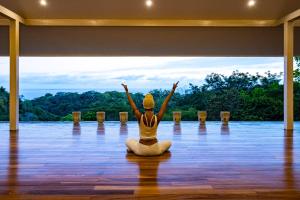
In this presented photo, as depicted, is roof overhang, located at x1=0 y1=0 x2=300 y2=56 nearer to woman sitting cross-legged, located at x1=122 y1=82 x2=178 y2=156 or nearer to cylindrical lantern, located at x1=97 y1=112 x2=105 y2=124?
cylindrical lantern, located at x1=97 y1=112 x2=105 y2=124

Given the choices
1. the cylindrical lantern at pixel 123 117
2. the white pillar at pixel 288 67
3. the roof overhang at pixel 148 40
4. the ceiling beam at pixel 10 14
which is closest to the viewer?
the ceiling beam at pixel 10 14

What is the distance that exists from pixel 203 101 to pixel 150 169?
641 centimetres

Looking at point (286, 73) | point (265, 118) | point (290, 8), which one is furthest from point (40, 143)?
point (265, 118)

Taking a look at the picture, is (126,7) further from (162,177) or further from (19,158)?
(162,177)

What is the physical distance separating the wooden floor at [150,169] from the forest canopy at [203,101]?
376 centimetres

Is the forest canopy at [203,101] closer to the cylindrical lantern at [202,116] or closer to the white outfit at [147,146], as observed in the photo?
the cylindrical lantern at [202,116]

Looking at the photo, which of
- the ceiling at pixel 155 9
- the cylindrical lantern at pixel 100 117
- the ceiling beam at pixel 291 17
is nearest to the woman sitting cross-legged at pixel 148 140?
the ceiling at pixel 155 9

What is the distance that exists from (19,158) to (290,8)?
18.4 feet

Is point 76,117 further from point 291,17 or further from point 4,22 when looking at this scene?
point 291,17

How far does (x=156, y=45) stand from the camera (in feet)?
25.9

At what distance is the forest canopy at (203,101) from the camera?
9.51 meters

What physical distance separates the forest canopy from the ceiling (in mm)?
2733

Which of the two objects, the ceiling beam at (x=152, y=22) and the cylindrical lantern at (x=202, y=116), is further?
the cylindrical lantern at (x=202, y=116)

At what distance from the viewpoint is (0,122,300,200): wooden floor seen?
2.76m
